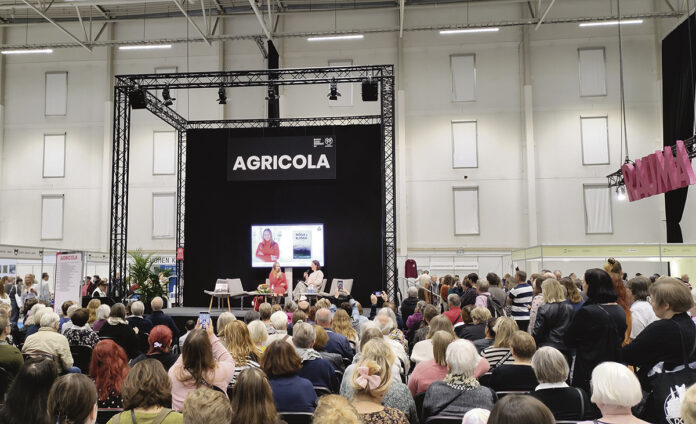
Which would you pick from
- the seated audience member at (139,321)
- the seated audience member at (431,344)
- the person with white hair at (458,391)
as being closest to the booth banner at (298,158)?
the seated audience member at (139,321)

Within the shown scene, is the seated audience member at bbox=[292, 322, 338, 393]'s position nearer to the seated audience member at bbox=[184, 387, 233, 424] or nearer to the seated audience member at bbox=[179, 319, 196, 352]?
the seated audience member at bbox=[179, 319, 196, 352]

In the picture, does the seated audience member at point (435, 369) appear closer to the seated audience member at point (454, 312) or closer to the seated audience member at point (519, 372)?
the seated audience member at point (519, 372)

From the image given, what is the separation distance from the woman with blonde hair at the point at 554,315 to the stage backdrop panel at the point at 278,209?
807 centimetres

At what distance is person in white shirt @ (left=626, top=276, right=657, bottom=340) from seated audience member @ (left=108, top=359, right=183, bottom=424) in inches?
160

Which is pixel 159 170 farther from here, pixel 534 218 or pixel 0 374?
pixel 0 374

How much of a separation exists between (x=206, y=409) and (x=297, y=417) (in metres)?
1.07

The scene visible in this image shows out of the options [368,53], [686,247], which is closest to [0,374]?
[686,247]

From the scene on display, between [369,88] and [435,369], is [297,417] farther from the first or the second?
[369,88]

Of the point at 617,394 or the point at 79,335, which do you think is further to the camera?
the point at 79,335

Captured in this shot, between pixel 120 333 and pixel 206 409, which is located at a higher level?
pixel 206 409

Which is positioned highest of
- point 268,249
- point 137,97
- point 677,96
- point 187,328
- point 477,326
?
point 677,96

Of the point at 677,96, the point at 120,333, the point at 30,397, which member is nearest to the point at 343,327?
the point at 120,333

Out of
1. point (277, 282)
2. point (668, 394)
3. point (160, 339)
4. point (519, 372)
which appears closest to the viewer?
point (668, 394)

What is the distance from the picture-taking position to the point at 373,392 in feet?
8.41
